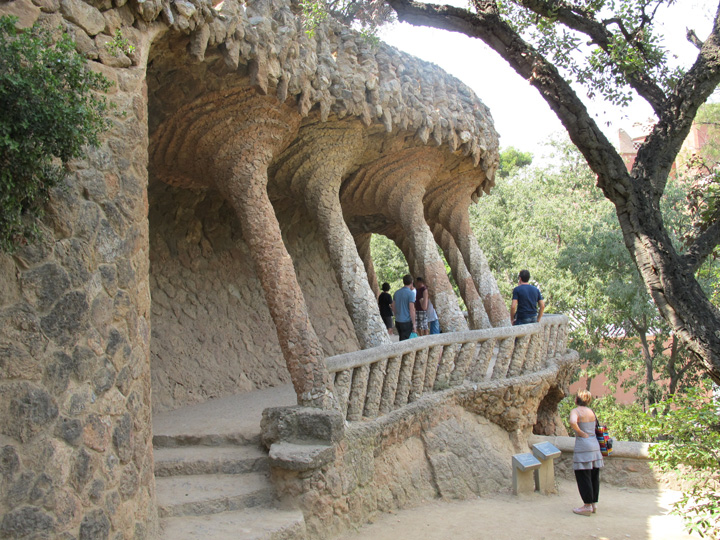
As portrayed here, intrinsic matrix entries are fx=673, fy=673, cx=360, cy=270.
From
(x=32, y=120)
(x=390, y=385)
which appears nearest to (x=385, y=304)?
(x=390, y=385)

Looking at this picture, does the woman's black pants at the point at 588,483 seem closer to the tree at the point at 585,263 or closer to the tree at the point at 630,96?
the tree at the point at 630,96

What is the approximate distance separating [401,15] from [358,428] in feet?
12.2

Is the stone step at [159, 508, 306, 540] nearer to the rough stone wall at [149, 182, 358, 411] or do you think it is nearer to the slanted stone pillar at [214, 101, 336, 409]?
the slanted stone pillar at [214, 101, 336, 409]

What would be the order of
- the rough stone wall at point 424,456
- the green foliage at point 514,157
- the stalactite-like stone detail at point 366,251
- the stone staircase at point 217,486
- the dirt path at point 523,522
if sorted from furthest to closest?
the green foliage at point 514,157 → the stalactite-like stone detail at point 366,251 → the dirt path at point 523,522 → the rough stone wall at point 424,456 → the stone staircase at point 217,486

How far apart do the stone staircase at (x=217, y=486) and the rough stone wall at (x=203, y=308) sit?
1.39m

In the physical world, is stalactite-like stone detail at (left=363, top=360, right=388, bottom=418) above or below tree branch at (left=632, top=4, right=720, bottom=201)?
below

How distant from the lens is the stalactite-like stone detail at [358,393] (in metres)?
5.81

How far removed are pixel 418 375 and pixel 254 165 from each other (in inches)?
101

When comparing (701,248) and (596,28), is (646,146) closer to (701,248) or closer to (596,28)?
(701,248)

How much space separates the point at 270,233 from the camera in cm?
607

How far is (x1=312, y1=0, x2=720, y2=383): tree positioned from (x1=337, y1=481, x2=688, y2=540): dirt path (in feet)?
6.70

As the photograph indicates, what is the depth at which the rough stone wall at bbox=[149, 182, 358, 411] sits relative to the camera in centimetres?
761

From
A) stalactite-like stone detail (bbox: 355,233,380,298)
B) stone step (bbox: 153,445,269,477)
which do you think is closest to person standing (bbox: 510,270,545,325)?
stalactite-like stone detail (bbox: 355,233,380,298)

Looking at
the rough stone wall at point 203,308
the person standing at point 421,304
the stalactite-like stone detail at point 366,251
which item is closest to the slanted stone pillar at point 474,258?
the person standing at point 421,304
